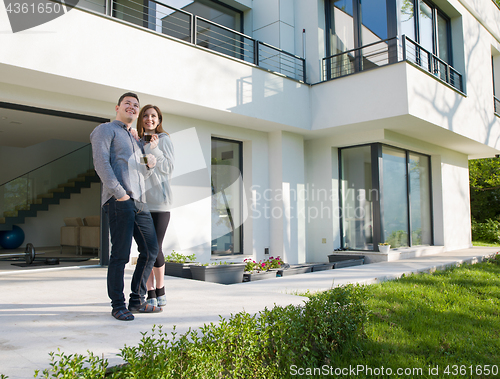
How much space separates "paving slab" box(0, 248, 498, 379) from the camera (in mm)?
2170

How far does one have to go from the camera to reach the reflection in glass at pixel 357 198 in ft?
29.0

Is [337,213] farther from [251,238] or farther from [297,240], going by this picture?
[251,238]

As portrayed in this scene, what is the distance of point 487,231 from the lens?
1539 cm

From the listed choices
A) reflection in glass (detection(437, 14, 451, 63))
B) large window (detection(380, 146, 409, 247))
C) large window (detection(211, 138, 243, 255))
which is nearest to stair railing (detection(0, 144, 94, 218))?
large window (detection(211, 138, 243, 255))

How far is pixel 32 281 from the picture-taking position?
15.8 feet

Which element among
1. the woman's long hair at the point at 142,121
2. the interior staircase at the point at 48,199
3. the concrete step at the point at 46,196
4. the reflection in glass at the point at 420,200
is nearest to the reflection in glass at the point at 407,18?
the reflection in glass at the point at 420,200

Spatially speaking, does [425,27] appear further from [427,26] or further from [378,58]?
[378,58]

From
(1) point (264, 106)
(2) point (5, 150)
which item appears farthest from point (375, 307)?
(2) point (5, 150)

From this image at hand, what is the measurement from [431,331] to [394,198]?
6234 mm

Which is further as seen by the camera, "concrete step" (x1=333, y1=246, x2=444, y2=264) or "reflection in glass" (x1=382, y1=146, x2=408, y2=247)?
"reflection in glass" (x1=382, y1=146, x2=408, y2=247)

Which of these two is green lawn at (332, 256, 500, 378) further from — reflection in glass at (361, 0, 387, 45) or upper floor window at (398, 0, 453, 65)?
upper floor window at (398, 0, 453, 65)

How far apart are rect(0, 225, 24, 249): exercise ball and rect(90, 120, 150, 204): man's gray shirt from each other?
9.95 meters

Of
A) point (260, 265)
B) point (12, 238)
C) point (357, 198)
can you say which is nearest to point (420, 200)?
point (357, 198)

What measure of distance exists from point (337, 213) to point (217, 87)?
166 inches
